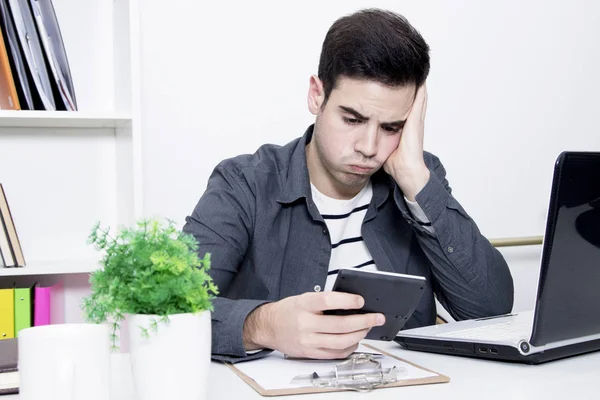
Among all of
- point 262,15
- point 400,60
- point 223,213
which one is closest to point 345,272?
point 223,213

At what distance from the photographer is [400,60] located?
1538mm

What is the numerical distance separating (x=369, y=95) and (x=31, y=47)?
0.97 meters

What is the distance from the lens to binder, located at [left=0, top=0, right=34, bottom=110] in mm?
1909

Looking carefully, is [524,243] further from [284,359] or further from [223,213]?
[284,359]

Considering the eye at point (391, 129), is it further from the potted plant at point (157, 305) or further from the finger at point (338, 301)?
the potted plant at point (157, 305)

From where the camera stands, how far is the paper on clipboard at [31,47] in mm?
1924

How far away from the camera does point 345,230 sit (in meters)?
1.71

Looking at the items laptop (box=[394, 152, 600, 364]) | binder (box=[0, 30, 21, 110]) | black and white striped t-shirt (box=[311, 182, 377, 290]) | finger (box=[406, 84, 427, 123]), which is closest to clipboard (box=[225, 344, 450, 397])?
laptop (box=[394, 152, 600, 364])

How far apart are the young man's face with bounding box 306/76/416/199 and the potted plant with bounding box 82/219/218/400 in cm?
84

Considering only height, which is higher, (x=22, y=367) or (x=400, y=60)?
(x=400, y=60)

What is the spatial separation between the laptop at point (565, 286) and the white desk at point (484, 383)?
23 millimetres

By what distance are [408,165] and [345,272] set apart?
2.02ft

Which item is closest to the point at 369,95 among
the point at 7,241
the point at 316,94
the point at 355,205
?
the point at 316,94

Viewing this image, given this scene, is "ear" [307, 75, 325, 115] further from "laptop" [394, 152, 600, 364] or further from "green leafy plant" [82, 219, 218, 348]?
"green leafy plant" [82, 219, 218, 348]
